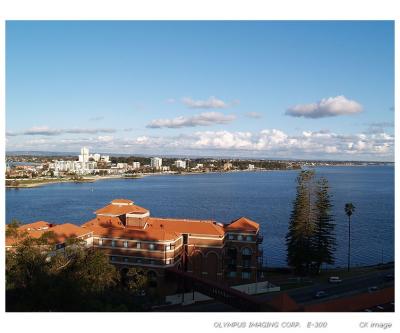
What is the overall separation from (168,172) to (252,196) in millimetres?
59415

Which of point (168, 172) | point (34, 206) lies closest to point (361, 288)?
point (34, 206)

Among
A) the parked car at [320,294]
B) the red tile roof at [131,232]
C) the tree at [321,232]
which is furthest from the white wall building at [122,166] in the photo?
the parked car at [320,294]

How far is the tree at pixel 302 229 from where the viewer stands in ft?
61.6

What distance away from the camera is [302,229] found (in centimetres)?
1916

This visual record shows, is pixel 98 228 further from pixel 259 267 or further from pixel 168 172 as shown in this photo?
pixel 168 172

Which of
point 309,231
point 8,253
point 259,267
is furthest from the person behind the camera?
point 309,231

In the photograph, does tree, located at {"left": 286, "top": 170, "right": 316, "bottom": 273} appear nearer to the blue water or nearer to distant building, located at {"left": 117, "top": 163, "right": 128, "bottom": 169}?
the blue water

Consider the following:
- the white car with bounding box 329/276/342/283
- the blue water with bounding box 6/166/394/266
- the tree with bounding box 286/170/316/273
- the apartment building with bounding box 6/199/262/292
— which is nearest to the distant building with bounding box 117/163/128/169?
the blue water with bounding box 6/166/394/266

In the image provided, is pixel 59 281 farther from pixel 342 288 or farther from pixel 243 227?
pixel 342 288

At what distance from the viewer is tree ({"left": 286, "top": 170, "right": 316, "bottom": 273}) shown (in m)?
18.8

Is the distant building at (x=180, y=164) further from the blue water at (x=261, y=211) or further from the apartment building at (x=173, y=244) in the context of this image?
the apartment building at (x=173, y=244)

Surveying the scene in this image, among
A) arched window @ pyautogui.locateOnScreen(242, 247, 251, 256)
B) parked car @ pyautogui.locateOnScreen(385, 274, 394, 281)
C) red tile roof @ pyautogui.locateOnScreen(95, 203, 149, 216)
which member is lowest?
parked car @ pyautogui.locateOnScreen(385, 274, 394, 281)

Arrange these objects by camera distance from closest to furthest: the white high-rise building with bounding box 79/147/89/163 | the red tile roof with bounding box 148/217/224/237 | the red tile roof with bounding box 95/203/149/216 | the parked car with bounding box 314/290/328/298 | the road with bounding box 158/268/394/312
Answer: the road with bounding box 158/268/394/312 < the parked car with bounding box 314/290/328/298 < the red tile roof with bounding box 148/217/224/237 < the red tile roof with bounding box 95/203/149/216 < the white high-rise building with bounding box 79/147/89/163

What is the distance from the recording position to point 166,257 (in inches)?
583
